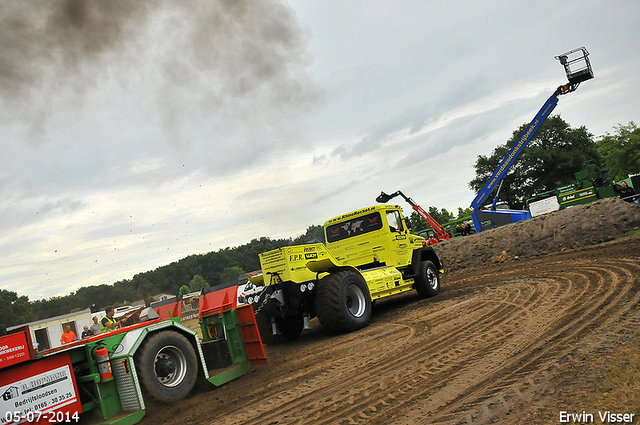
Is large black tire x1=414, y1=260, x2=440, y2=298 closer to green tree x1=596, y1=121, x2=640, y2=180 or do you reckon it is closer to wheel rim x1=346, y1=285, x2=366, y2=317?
wheel rim x1=346, y1=285, x2=366, y2=317

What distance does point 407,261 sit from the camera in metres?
11.4

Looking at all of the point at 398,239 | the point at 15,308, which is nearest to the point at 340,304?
the point at 398,239

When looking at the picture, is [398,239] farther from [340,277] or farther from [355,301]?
[340,277]

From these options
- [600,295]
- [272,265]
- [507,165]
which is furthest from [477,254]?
[272,265]

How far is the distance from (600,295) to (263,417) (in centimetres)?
596

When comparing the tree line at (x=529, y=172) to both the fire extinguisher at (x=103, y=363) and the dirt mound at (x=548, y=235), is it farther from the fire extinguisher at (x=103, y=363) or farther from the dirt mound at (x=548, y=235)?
the fire extinguisher at (x=103, y=363)

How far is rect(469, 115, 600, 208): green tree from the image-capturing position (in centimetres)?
4816

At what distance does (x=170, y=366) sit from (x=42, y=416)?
58.1 inches

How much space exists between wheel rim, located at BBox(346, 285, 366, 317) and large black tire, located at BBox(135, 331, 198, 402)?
3.79 meters

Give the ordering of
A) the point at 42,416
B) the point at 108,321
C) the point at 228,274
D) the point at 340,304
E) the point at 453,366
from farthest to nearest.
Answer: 1. the point at 228,274
2. the point at 340,304
3. the point at 108,321
4. the point at 453,366
5. the point at 42,416

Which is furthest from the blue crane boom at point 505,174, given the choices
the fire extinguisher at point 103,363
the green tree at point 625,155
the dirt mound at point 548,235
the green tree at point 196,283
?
the green tree at point 196,283

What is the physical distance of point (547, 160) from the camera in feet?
160

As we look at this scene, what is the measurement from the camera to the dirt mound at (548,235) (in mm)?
14867

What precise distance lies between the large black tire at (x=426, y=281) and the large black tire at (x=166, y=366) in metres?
6.94
